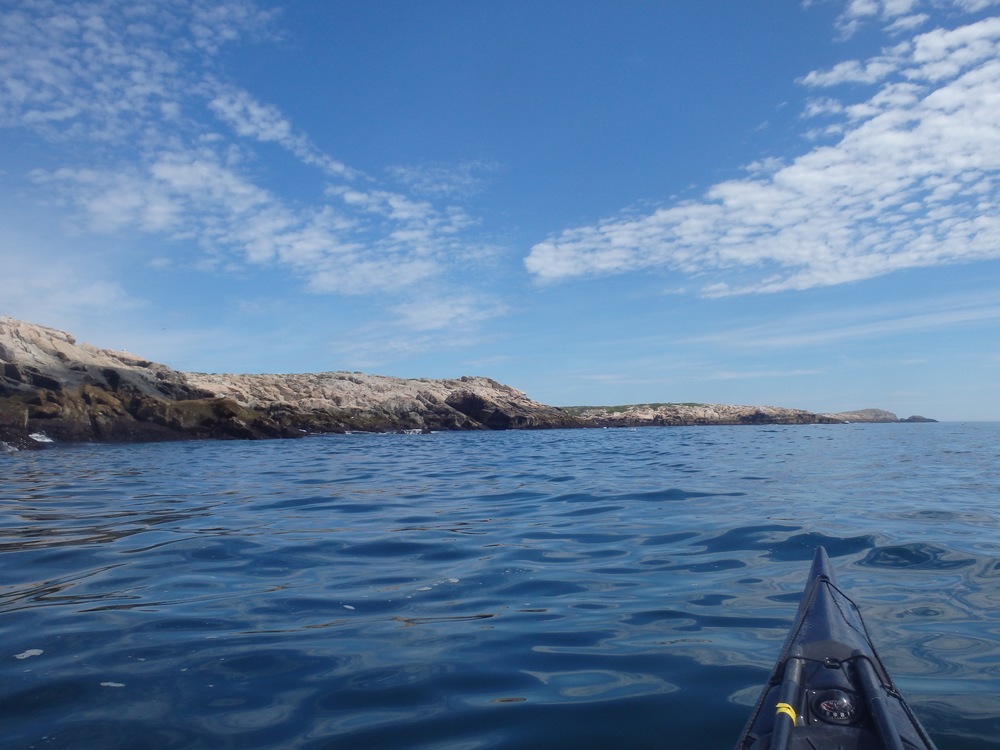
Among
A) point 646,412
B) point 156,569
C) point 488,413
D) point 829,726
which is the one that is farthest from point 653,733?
point 646,412

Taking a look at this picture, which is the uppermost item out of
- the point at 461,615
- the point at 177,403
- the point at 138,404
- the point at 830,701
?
the point at 177,403

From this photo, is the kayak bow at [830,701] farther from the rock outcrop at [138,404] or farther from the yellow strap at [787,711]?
the rock outcrop at [138,404]

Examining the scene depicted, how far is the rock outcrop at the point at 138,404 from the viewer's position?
110 feet

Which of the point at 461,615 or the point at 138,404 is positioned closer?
the point at 461,615

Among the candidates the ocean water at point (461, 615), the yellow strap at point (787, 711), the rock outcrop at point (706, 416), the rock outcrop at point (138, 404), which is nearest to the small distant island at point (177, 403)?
the rock outcrop at point (138, 404)

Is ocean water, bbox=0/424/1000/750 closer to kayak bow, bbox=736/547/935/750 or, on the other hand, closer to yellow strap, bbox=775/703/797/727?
kayak bow, bbox=736/547/935/750

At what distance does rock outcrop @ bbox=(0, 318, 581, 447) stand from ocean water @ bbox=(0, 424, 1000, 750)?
25.4 metres

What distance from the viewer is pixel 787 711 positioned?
2734 millimetres

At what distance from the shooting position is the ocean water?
3.70 meters

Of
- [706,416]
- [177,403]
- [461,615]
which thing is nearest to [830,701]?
[461,615]

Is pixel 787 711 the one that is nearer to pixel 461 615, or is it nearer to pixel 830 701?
pixel 830 701

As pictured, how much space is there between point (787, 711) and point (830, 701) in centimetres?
35

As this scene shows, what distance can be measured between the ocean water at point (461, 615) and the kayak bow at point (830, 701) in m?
0.58

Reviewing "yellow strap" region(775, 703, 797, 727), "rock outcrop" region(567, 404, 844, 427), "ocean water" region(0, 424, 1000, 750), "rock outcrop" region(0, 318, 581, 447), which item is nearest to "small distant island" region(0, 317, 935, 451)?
"rock outcrop" region(0, 318, 581, 447)
